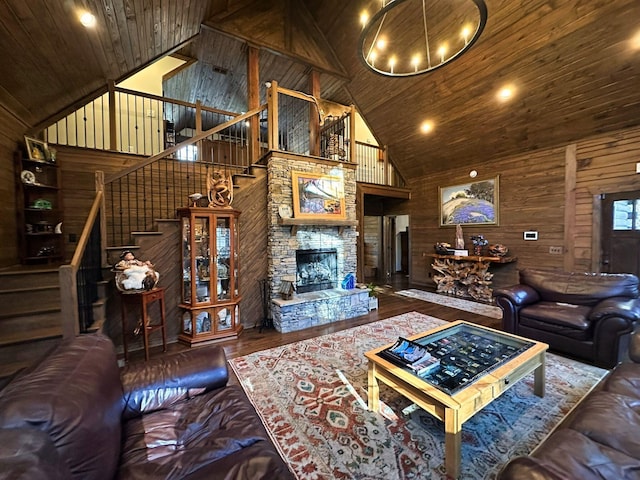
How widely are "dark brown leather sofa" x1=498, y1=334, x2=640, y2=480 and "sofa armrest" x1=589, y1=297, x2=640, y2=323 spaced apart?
1332mm

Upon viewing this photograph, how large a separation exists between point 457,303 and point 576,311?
218 cm

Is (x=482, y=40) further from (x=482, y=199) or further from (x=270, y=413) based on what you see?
(x=270, y=413)

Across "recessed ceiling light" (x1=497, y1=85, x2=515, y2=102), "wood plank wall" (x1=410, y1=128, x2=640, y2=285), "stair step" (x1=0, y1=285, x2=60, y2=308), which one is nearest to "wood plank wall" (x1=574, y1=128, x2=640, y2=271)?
"wood plank wall" (x1=410, y1=128, x2=640, y2=285)

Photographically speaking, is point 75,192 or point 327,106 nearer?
point 75,192

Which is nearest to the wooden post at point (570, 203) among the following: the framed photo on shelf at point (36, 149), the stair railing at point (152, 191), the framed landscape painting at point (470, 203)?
the framed landscape painting at point (470, 203)

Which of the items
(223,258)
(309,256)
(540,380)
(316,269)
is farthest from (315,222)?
(540,380)

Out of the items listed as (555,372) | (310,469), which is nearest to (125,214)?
(310,469)

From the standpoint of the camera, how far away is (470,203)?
6.18 meters

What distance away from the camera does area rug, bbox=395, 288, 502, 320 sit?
4.50 metres

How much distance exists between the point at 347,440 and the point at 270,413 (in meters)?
0.65

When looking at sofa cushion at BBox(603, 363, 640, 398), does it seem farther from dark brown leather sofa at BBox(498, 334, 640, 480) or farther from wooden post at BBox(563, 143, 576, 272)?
wooden post at BBox(563, 143, 576, 272)

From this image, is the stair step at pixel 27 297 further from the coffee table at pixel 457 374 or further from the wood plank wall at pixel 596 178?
the wood plank wall at pixel 596 178

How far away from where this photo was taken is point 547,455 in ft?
3.26

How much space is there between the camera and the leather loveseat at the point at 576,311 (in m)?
2.59
